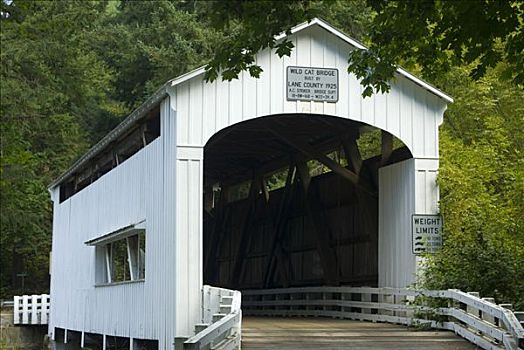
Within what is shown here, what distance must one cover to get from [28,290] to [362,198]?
2954 centimetres

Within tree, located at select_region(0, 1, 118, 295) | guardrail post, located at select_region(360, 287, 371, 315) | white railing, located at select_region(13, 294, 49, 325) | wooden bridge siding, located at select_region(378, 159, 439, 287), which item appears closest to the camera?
wooden bridge siding, located at select_region(378, 159, 439, 287)

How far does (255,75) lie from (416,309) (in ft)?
24.1

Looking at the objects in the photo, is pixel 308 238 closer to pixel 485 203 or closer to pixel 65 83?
Result: pixel 485 203

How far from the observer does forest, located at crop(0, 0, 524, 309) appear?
10.2m

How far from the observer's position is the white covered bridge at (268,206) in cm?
1680

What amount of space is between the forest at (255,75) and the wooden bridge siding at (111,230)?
2164 mm

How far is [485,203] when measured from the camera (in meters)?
18.5

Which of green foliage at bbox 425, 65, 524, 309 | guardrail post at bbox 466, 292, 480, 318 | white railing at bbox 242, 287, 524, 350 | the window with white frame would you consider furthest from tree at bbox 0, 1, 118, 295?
guardrail post at bbox 466, 292, 480, 318

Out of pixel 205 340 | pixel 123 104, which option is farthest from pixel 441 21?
pixel 123 104

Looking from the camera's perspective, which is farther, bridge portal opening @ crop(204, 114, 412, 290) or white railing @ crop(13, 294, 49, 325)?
white railing @ crop(13, 294, 49, 325)

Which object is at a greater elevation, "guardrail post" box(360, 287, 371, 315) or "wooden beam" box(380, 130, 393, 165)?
"wooden beam" box(380, 130, 393, 165)

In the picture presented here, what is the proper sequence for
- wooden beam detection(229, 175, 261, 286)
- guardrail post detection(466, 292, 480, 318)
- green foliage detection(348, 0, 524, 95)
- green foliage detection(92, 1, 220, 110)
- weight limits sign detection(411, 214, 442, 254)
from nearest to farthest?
green foliage detection(348, 0, 524, 95)
guardrail post detection(466, 292, 480, 318)
weight limits sign detection(411, 214, 442, 254)
wooden beam detection(229, 175, 261, 286)
green foliage detection(92, 1, 220, 110)

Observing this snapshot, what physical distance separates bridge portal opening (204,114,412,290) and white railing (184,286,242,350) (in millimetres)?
4558

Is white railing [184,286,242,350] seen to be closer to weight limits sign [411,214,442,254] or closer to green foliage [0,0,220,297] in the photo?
weight limits sign [411,214,442,254]
